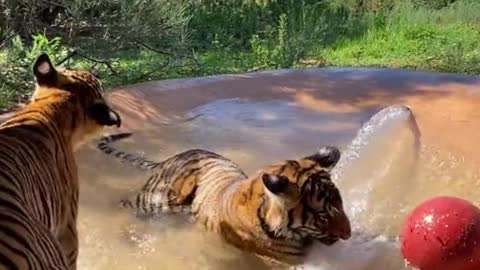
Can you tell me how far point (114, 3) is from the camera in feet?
31.8

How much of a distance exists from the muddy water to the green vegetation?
1712 millimetres

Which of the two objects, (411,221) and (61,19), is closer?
(411,221)

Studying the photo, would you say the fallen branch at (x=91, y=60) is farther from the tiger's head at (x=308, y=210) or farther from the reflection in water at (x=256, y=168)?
the tiger's head at (x=308, y=210)

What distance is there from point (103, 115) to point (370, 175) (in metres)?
2.48

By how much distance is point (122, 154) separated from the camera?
6324 mm

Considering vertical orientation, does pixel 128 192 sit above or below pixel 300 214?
below

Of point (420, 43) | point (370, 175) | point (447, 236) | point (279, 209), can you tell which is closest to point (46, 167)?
point (279, 209)

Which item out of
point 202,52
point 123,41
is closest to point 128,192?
point 123,41

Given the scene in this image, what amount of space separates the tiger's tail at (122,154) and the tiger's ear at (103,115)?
74.3 inches

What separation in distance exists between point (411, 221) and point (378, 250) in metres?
0.75

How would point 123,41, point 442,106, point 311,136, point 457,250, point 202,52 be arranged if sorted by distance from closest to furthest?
point 457,250, point 311,136, point 442,106, point 123,41, point 202,52

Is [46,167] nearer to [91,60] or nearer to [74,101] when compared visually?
[74,101]

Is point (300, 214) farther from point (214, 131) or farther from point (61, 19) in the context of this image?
point (61, 19)

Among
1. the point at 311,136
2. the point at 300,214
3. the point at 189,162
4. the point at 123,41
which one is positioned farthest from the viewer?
the point at 123,41
